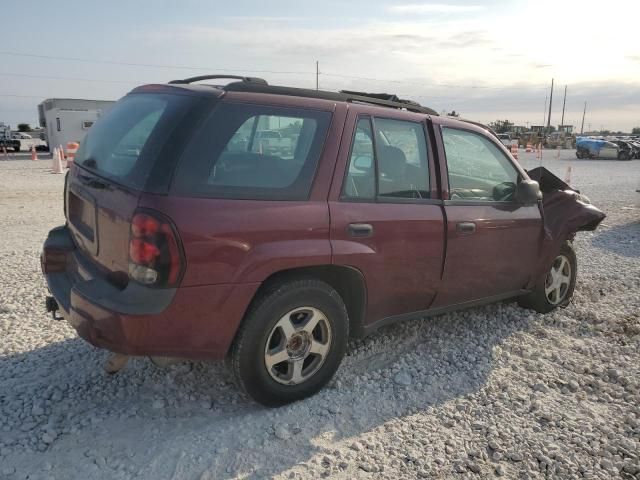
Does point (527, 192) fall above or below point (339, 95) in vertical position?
below

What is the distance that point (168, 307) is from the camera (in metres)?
2.69

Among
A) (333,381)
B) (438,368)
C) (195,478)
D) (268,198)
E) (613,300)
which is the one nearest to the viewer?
(195,478)

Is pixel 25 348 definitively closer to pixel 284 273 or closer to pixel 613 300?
pixel 284 273

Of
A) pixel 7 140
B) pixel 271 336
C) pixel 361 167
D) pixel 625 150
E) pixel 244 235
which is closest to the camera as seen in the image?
pixel 244 235

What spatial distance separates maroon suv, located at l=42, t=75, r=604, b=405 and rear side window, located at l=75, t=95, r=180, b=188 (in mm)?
13

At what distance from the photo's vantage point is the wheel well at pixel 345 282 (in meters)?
3.10

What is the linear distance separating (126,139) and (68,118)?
1013 inches

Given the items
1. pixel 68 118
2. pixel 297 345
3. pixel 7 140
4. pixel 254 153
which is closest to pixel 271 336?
pixel 297 345

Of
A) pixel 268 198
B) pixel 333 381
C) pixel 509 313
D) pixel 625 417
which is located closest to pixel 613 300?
pixel 509 313

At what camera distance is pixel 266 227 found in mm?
2875

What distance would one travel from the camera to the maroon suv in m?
2.71

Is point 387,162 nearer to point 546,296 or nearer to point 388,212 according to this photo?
point 388,212

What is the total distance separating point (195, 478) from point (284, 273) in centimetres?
114

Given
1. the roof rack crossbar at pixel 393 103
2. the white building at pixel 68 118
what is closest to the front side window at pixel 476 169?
the roof rack crossbar at pixel 393 103
